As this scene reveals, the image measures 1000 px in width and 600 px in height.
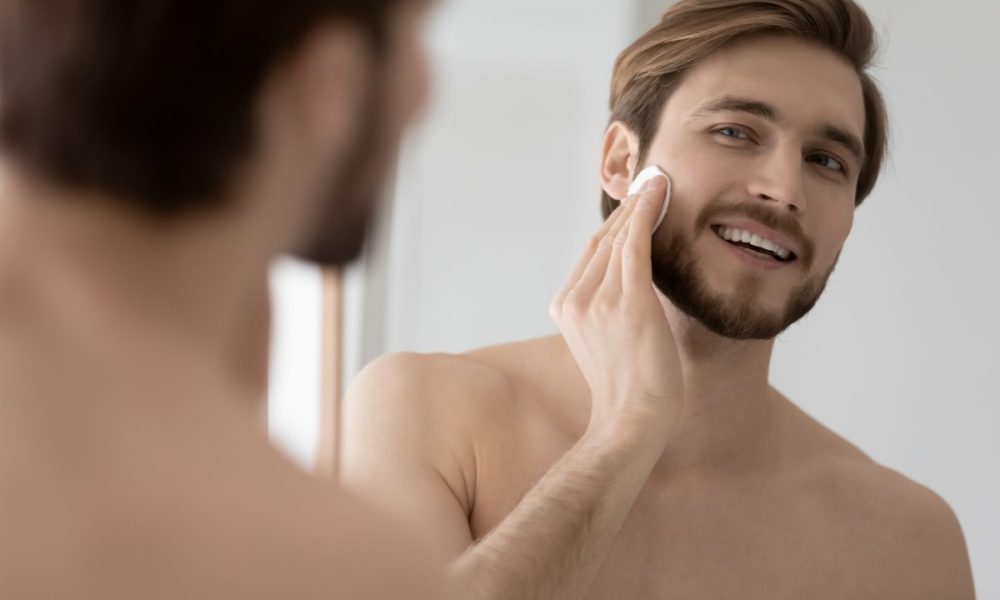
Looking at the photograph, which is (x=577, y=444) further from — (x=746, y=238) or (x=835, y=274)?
(x=835, y=274)

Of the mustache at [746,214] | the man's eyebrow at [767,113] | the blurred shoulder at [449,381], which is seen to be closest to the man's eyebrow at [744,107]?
the man's eyebrow at [767,113]

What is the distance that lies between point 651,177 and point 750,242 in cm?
13

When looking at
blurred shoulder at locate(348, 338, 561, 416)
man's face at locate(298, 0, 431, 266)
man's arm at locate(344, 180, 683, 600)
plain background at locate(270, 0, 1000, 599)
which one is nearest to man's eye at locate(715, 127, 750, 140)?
man's arm at locate(344, 180, 683, 600)

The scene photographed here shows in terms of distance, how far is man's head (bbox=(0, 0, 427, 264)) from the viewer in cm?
35

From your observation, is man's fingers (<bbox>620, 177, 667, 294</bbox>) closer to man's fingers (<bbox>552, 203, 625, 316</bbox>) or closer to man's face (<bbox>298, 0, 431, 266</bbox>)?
man's fingers (<bbox>552, 203, 625, 316</bbox>)

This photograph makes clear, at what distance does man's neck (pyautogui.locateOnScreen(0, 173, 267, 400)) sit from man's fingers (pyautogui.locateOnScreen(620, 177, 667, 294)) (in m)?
0.86

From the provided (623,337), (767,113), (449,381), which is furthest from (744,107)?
(449,381)

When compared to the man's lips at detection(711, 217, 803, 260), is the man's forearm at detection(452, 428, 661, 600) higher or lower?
lower

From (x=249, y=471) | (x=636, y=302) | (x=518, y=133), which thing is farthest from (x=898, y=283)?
(x=249, y=471)

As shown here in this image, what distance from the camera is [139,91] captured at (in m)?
0.35

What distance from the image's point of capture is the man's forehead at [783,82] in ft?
4.41

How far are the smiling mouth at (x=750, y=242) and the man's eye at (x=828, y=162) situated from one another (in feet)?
0.41

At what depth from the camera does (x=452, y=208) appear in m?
2.34

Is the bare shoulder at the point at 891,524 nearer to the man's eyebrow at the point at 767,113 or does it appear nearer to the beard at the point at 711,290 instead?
the beard at the point at 711,290
